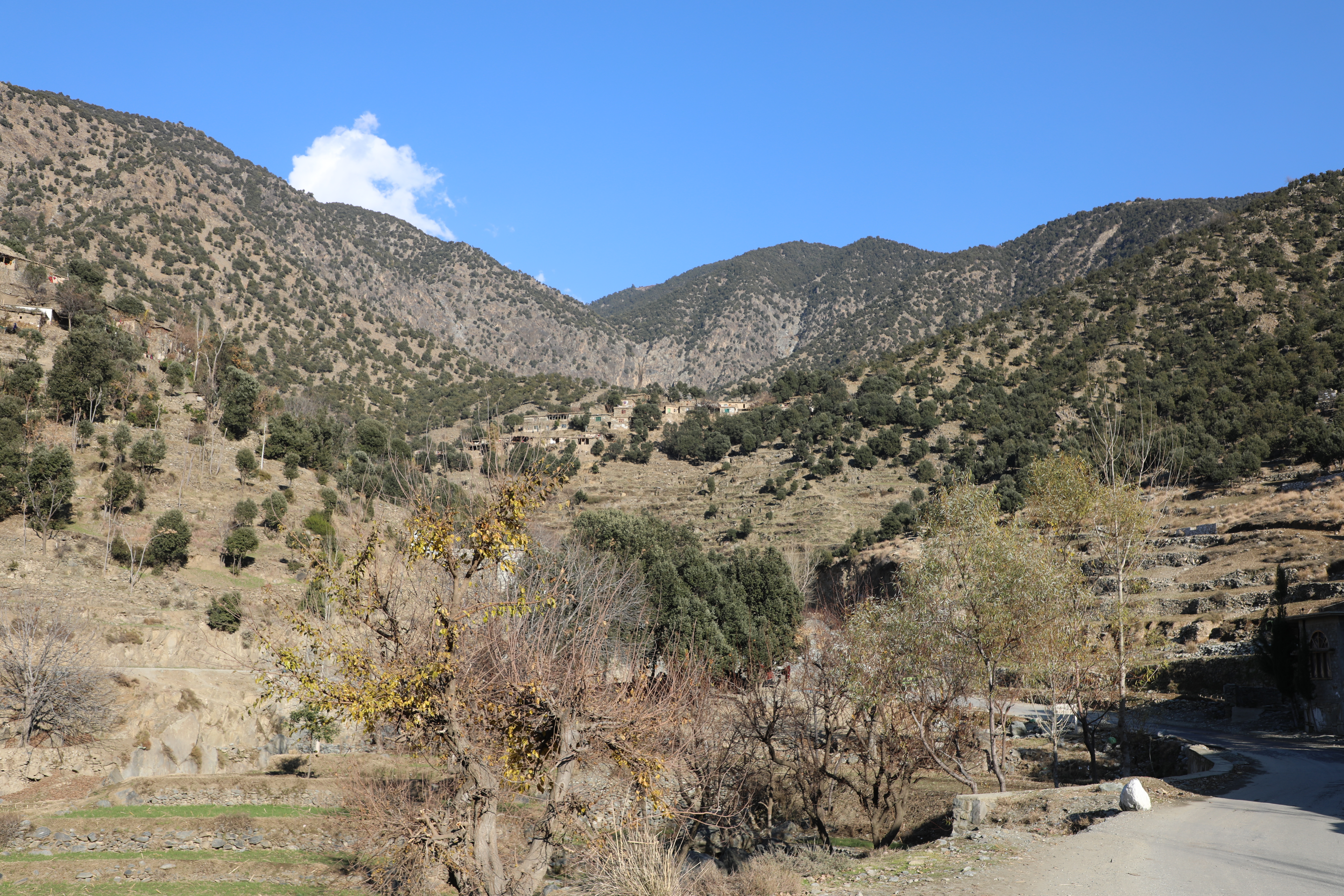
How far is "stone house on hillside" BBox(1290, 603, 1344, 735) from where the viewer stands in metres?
26.9

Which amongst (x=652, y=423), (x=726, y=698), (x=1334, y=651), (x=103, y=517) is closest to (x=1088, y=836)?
(x=726, y=698)

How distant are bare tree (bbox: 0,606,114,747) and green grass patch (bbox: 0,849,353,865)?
27.9 feet

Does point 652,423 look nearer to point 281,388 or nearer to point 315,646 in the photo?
point 281,388

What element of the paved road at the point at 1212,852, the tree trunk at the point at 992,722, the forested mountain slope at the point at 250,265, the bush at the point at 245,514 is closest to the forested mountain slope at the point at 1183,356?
the tree trunk at the point at 992,722

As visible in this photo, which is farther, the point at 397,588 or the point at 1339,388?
the point at 1339,388

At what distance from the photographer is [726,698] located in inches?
875

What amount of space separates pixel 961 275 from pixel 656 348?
2427 inches

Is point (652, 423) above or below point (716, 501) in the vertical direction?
above

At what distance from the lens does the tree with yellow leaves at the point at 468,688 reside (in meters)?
9.40

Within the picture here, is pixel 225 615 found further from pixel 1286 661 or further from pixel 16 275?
pixel 16 275

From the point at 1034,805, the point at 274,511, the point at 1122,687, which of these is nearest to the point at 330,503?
the point at 274,511

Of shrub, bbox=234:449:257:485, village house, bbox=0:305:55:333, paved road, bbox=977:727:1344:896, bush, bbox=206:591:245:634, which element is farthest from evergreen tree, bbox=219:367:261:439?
paved road, bbox=977:727:1344:896

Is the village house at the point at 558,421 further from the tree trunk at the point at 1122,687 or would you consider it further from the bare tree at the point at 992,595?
the bare tree at the point at 992,595

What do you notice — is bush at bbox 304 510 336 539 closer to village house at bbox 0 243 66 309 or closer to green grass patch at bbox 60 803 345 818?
green grass patch at bbox 60 803 345 818
